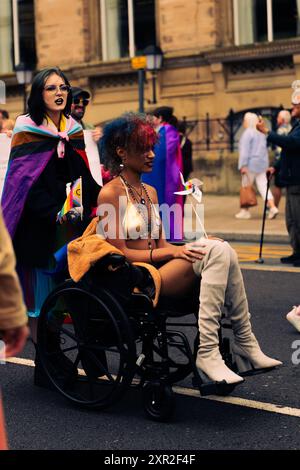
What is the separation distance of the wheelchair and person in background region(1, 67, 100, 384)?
518 mm

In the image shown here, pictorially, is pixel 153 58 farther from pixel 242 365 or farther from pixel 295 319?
pixel 242 365

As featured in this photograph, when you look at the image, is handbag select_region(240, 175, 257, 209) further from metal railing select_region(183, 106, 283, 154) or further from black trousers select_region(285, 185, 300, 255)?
metal railing select_region(183, 106, 283, 154)

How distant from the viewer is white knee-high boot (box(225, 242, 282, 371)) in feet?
16.0

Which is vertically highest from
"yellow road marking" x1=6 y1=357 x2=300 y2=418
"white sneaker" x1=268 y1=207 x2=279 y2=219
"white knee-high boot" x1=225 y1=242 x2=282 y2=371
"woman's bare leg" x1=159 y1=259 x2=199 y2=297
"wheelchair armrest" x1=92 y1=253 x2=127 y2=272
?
"wheelchair armrest" x1=92 y1=253 x2=127 y2=272

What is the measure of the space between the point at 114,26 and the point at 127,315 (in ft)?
66.0

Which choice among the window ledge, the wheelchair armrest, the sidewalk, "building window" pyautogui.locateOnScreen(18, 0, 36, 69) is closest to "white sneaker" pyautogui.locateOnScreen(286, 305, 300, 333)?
the wheelchair armrest

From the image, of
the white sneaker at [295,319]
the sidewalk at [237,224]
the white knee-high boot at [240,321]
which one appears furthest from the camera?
the sidewalk at [237,224]

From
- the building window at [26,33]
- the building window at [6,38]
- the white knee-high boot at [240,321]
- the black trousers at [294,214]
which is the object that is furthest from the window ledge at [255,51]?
the white knee-high boot at [240,321]

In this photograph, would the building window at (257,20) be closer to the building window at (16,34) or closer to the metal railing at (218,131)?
the metal railing at (218,131)

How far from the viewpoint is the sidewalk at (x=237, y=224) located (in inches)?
530

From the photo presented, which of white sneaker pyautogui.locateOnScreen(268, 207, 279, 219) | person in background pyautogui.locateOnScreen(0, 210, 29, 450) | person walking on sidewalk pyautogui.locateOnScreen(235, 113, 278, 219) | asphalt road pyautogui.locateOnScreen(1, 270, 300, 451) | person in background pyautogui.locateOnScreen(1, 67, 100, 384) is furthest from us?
person walking on sidewalk pyautogui.locateOnScreen(235, 113, 278, 219)

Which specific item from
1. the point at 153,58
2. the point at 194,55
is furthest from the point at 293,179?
the point at 194,55

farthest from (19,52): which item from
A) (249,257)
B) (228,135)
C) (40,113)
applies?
(40,113)

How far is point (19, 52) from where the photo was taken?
26031 mm
